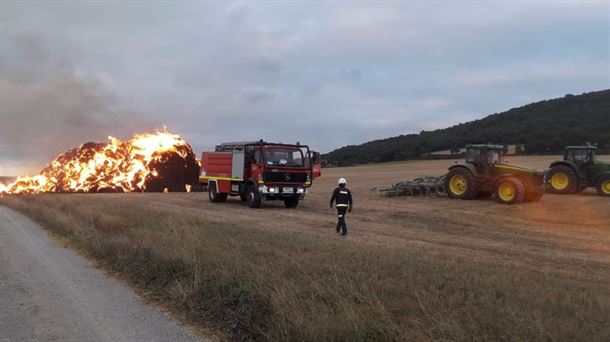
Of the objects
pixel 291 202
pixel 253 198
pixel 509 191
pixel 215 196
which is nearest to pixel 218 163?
pixel 215 196

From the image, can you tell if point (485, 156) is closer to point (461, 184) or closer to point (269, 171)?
point (461, 184)

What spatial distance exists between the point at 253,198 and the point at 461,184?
9.23 metres

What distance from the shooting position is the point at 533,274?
9102 millimetres

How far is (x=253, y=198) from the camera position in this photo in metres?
23.2

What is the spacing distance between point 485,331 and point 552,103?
86.7 m

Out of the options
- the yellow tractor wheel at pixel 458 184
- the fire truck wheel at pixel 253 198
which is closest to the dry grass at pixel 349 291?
the fire truck wheel at pixel 253 198

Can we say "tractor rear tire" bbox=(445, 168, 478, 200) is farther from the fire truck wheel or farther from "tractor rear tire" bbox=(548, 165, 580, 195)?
the fire truck wheel

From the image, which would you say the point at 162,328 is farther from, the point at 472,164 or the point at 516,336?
the point at 472,164

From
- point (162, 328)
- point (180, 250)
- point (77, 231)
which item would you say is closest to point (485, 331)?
point (162, 328)

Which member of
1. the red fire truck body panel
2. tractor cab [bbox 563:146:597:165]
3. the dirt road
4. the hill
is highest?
the hill

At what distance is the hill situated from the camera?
58.3 meters

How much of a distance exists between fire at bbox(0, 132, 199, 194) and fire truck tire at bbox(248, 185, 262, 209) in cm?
1689

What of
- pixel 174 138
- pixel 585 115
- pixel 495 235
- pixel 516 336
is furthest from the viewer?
pixel 585 115

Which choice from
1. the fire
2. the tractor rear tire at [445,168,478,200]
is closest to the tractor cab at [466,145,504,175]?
the tractor rear tire at [445,168,478,200]
